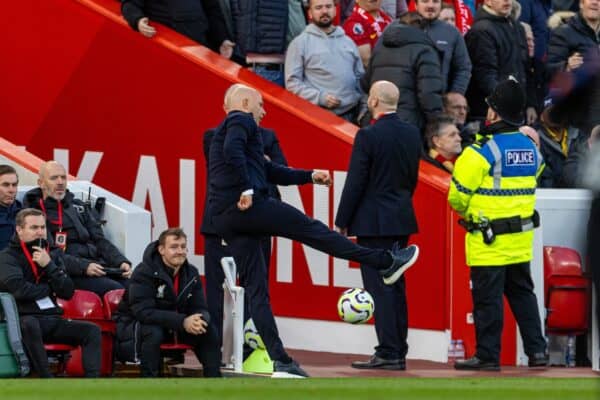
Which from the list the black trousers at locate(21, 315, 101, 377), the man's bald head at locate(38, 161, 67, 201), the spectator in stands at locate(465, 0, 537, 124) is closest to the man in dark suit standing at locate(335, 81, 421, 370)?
the man's bald head at locate(38, 161, 67, 201)

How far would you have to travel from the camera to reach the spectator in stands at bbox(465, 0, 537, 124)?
14922 mm

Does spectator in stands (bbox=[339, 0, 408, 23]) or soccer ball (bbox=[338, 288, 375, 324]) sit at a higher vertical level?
spectator in stands (bbox=[339, 0, 408, 23])

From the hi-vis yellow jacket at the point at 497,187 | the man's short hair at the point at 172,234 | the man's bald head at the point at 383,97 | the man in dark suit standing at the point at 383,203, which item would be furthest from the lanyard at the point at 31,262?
the hi-vis yellow jacket at the point at 497,187

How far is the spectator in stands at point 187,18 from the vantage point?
48.0ft

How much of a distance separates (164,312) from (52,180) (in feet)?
4.63

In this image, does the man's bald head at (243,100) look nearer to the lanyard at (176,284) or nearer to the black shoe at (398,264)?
the lanyard at (176,284)

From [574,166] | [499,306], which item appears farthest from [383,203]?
[574,166]

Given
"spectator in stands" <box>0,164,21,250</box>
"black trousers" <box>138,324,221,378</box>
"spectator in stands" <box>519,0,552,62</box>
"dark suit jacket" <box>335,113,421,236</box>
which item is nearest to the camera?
"black trousers" <box>138,324,221,378</box>

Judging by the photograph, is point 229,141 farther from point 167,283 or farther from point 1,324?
point 1,324

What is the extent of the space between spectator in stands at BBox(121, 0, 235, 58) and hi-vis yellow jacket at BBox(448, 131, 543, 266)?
345cm

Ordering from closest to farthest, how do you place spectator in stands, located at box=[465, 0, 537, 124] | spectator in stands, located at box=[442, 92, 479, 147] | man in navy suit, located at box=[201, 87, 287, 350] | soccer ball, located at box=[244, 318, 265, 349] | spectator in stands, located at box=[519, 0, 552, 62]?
1. soccer ball, located at box=[244, 318, 265, 349]
2. man in navy suit, located at box=[201, 87, 287, 350]
3. spectator in stands, located at box=[442, 92, 479, 147]
4. spectator in stands, located at box=[465, 0, 537, 124]
5. spectator in stands, located at box=[519, 0, 552, 62]

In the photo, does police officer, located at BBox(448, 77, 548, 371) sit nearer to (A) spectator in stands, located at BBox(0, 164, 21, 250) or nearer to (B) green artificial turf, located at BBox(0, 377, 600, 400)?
(B) green artificial turf, located at BBox(0, 377, 600, 400)

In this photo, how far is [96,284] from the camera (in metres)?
12.0

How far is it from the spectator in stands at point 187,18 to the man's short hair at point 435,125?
6.87 ft
